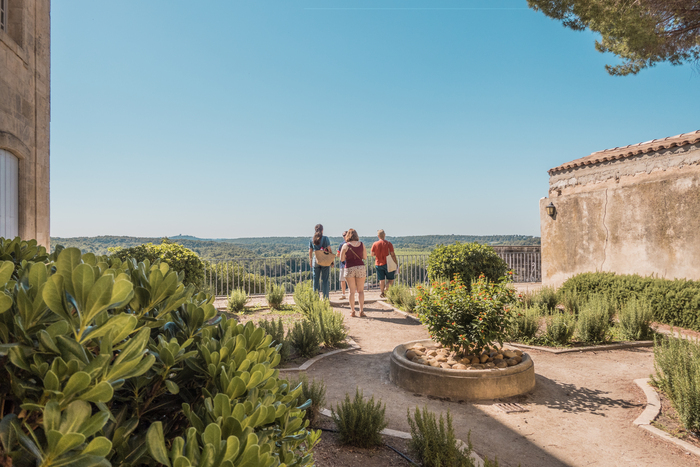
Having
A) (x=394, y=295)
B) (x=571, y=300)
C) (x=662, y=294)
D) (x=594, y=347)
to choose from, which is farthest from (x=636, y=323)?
(x=394, y=295)

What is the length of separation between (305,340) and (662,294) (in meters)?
6.82

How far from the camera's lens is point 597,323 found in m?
6.73

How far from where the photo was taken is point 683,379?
3820mm

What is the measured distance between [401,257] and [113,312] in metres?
14.0

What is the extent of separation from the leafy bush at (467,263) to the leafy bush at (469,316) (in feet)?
14.8

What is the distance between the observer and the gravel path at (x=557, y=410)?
3.43m

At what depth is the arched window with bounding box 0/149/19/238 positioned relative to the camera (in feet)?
22.4

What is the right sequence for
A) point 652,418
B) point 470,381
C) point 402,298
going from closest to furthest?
point 652,418 < point 470,381 < point 402,298

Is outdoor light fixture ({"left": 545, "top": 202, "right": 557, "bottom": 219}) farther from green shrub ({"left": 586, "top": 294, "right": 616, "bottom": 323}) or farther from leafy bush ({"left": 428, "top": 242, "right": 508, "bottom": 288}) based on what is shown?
green shrub ({"left": 586, "top": 294, "right": 616, "bottom": 323})

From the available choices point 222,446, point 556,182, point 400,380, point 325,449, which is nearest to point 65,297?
point 222,446

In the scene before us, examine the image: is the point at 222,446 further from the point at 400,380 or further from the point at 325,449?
the point at 400,380

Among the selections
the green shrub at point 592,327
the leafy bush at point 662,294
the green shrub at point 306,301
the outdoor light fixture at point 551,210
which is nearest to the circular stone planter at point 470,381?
the green shrub at point 592,327

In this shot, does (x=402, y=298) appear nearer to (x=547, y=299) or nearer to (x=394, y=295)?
(x=394, y=295)

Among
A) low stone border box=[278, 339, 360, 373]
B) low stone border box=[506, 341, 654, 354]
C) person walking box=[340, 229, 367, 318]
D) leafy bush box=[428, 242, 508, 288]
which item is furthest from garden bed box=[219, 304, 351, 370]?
leafy bush box=[428, 242, 508, 288]
